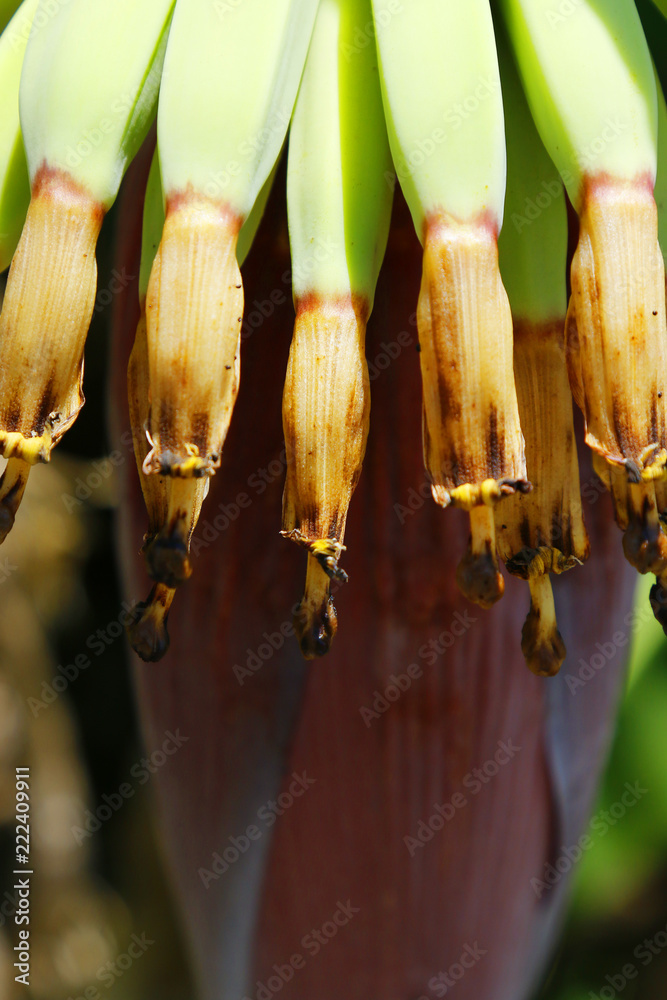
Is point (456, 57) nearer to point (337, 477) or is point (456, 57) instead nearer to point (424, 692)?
point (337, 477)

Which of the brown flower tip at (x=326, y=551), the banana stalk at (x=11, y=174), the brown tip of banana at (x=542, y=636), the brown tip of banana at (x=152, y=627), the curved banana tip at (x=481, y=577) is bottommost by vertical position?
the brown tip of banana at (x=542, y=636)

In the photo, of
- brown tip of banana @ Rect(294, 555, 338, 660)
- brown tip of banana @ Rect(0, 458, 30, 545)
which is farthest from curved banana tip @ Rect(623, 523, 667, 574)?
brown tip of banana @ Rect(0, 458, 30, 545)

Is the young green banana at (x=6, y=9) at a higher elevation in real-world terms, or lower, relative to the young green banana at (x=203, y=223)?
higher

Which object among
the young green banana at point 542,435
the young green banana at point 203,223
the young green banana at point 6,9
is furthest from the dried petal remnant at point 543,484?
the young green banana at point 6,9

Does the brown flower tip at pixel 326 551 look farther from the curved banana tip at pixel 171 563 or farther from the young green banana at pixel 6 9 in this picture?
the young green banana at pixel 6 9

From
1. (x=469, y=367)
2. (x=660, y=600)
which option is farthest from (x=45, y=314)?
(x=660, y=600)

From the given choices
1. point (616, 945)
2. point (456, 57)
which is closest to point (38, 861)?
point (616, 945)

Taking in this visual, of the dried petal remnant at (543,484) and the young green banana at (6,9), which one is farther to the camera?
the young green banana at (6,9)
